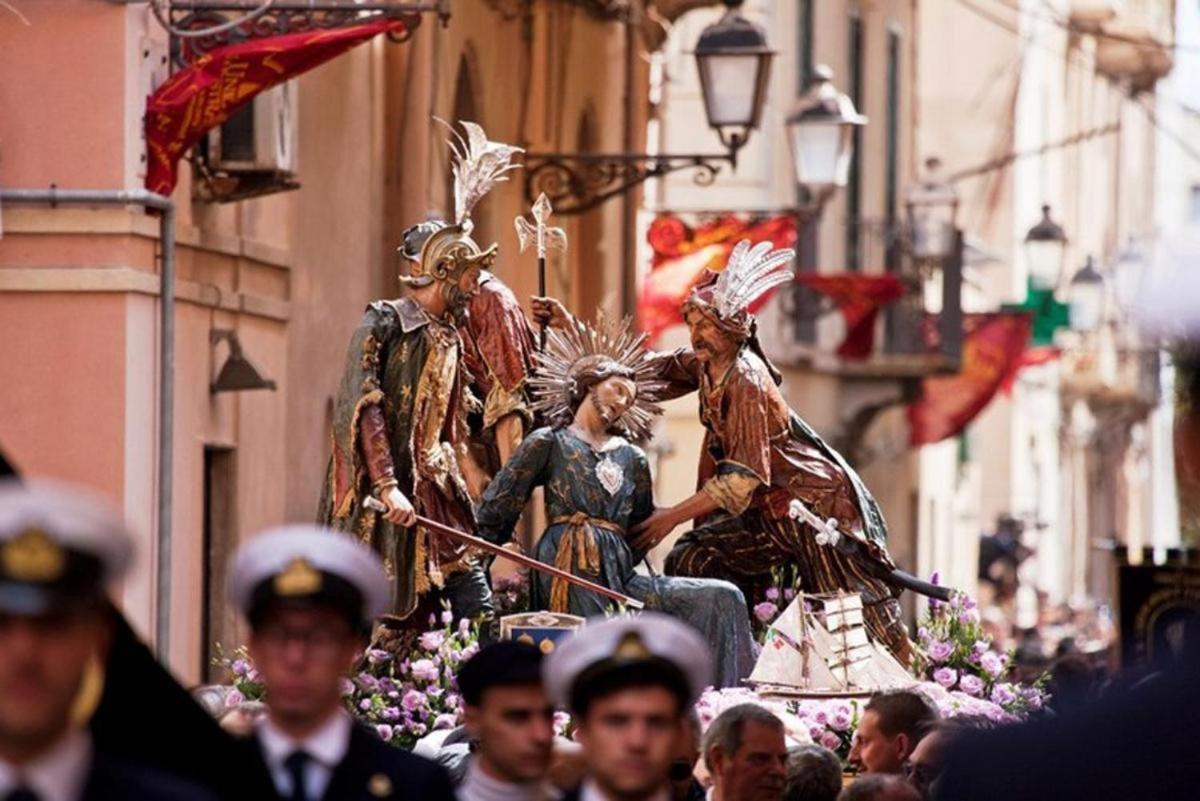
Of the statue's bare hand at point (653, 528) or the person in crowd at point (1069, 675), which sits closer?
the statue's bare hand at point (653, 528)

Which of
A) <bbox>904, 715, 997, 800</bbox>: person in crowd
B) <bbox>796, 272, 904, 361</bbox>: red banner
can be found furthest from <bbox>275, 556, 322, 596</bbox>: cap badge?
<bbox>796, 272, 904, 361</bbox>: red banner

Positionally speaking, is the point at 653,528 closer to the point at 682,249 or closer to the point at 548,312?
the point at 548,312

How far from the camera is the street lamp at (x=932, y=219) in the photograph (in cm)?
3581

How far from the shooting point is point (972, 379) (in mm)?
39844

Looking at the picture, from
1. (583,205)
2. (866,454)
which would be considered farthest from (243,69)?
(866,454)

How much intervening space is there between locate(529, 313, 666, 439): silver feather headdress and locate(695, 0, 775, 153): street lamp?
9.02 metres

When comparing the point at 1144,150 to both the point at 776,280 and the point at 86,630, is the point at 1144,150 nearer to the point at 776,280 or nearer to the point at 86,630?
the point at 776,280

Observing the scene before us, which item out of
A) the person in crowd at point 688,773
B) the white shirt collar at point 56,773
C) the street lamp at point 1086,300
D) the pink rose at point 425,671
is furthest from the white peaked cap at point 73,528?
the street lamp at point 1086,300

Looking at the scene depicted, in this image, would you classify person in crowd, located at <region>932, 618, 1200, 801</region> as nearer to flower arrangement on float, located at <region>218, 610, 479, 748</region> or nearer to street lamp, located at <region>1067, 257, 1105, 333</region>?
flower arrangement on float, located at <region>218, 610, 479, 748</region>

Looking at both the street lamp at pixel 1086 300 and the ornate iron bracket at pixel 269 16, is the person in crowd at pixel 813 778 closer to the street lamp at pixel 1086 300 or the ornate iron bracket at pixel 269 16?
the ornate iron bracket at pixel 269 16

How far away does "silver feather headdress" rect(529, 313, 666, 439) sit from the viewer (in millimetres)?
14195

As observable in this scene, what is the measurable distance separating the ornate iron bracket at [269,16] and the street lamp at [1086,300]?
74.4 ft

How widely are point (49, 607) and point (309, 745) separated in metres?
1.17

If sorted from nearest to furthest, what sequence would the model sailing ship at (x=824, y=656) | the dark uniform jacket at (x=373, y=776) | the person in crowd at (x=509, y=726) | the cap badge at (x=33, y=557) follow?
the cap badge at (x=33, y=557) → the dark uniform jacket at (x=373, y=776) → the person in crowd at (x=509, y=726) → the model sailing ship at (x=824, y=656)
